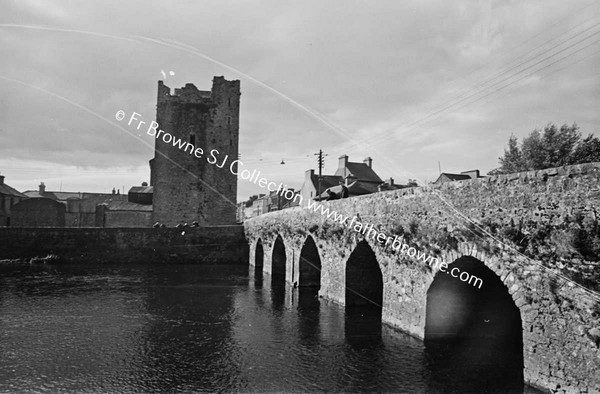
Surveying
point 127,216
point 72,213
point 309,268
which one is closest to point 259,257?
point 309,268

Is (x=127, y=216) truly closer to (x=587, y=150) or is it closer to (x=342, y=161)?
(x=342, y=161)

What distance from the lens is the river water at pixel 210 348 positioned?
8703 mm

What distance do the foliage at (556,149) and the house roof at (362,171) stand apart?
20.9 meters

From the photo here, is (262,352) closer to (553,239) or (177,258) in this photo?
(553,239)

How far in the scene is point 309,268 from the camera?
2086 cm

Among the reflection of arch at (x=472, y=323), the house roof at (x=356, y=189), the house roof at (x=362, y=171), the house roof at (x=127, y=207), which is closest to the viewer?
the reflection of arch at (x=472, y=323)

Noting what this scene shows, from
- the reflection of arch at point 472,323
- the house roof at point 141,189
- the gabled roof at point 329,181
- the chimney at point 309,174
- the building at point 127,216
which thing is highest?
the chimney at point 309,174

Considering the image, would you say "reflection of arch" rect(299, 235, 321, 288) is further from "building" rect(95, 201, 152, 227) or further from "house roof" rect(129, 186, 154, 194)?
"house roof" rect(129, 186, 154, 194)

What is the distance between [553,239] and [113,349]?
405 inches

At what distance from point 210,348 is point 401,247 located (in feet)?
18.9

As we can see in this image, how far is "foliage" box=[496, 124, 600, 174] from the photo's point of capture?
2427 cm

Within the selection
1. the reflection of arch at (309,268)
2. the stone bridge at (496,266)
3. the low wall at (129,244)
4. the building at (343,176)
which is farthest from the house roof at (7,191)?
the stone bridge at (496,266)

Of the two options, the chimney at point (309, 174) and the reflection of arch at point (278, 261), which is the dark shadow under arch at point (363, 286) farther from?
the chimney at point (309, 174)

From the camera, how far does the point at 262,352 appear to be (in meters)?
10.7
